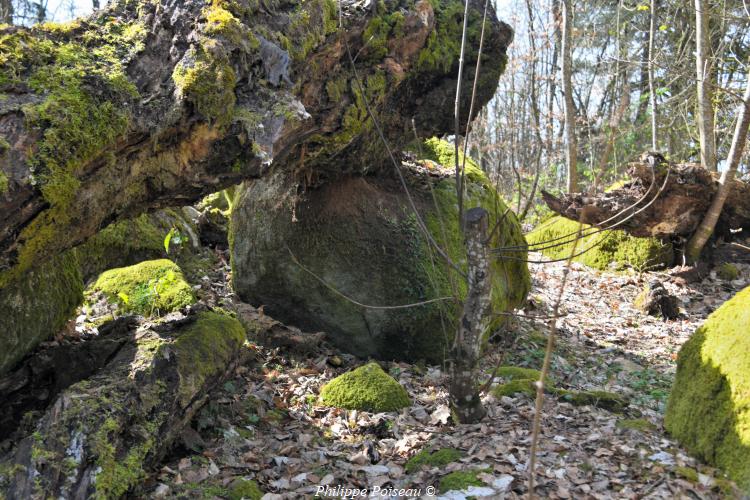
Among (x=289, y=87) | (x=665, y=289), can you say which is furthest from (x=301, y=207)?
(x=665, y=289)

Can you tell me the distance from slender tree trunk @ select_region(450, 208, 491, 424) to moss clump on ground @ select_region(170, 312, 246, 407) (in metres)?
1.76

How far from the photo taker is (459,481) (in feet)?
10.5

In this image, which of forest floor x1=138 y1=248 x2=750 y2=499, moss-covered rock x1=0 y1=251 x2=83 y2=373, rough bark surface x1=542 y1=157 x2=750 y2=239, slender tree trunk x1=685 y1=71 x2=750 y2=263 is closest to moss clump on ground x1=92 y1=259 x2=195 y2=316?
moss-covered rock x1=0 y1=251 x2=83 y2=373

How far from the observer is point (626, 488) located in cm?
312

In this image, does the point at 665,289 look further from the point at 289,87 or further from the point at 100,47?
the point at 100,47

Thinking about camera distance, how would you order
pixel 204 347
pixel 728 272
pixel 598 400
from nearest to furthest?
1. pixel 204 347
2. pixel 598 400
3. pixel 728 272

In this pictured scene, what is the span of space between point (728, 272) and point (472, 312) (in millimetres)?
7416

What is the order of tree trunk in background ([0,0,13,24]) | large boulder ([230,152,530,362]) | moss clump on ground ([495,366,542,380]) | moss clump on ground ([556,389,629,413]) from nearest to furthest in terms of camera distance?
moss clump on ground ([556,389,629,413]) < moss clump on ground ([495,366,542,380]) < large boulder ([230,152,530,362]) < tree trunk in background ([0,0,13,24])

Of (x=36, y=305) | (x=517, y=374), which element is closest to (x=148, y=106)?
(x=36, y=305)

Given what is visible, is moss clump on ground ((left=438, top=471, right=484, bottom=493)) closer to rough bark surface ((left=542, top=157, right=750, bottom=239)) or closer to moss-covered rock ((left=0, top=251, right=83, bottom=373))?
moss-covered rock ((left=0, top=251, right=83, bottom=373))

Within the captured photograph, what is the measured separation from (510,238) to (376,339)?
2.71 meters

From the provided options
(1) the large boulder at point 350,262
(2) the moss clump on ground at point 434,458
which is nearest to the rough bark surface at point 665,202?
(1) the large boulder at point 350,262

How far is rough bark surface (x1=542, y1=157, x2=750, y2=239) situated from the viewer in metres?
8.34

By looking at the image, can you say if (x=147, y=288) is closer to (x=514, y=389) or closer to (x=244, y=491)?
(x=244, y=491)
